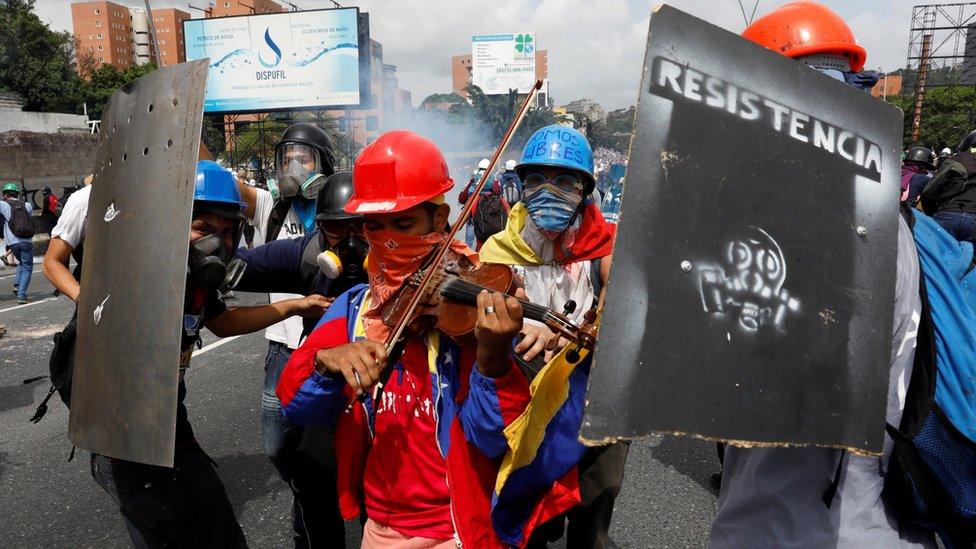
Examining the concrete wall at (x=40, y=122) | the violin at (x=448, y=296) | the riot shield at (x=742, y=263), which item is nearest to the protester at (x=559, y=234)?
the violin at (x=448, y=296)

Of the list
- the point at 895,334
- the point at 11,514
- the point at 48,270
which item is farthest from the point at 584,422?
the point at 11,514

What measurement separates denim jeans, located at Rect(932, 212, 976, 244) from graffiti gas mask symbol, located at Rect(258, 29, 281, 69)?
23.8 metres

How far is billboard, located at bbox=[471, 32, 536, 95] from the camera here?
2208 inches

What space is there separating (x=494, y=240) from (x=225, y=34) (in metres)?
25.4

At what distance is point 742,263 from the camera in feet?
3.19

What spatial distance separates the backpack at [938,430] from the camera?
41.8 inches

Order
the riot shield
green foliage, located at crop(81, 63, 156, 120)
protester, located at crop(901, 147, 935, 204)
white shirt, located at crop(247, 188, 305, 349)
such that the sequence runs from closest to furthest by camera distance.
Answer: the riot shield < white shirt, located at crop(247, 188, 305, 349) < protester, located at crop(901, 147, 935, 204) < green foliage, located at crop(81, 63, 156, 120)

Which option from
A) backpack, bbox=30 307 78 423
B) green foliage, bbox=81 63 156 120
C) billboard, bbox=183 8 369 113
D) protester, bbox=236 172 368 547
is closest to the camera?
backpack, bbox=30 307 78 423

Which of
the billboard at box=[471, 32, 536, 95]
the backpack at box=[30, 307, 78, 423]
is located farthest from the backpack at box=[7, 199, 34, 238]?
the billboard at box=[471, 32, 536, 95]

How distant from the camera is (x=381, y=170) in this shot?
5.51ft

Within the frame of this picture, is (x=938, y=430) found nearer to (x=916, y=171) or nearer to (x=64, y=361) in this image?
(x=64, y=361)

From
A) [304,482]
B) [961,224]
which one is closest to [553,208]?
[304,482]

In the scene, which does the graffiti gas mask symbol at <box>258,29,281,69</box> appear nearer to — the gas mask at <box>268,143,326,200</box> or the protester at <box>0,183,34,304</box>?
the protester at <box>0,183,34,304</box>

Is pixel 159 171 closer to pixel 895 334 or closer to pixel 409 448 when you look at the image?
pixel 409 448
